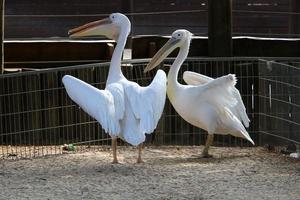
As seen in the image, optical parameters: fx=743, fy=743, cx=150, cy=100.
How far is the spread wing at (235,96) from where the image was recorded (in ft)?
29.5

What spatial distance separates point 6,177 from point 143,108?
165cm

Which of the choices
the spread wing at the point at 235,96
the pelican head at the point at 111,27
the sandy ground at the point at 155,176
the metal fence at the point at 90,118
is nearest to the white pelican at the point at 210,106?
the spread wing at the point at 235,96

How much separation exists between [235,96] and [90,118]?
2177 mm

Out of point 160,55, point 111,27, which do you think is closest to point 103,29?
point 111,27

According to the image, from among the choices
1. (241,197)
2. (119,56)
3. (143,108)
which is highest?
(119,56)

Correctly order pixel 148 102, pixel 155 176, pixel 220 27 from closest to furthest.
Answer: pixel 155 176, pixel 148 102, pixel 220 27

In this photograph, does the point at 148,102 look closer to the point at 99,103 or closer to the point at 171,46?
the point at 99,103

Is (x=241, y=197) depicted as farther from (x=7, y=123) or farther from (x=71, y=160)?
(x=7, y=123)

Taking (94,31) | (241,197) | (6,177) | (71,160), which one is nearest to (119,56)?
(94,31)

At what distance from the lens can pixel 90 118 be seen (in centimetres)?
1008

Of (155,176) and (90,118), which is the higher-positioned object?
(90,118)

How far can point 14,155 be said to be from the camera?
9.20 metres

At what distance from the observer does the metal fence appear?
9461 mm

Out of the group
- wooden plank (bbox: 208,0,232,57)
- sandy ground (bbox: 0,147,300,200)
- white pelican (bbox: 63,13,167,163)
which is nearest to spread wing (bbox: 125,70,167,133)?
white pelican (bbox: 63,13,167,163)
